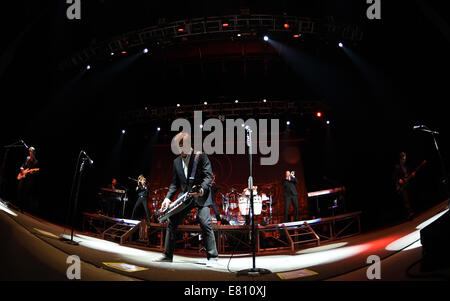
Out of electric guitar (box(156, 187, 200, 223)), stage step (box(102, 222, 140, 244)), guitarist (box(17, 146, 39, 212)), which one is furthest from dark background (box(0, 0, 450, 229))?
electric guitar (box(156, 187, 200, 223))

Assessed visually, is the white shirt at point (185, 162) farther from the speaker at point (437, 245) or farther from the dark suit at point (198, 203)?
the speaker at point (437, 245)

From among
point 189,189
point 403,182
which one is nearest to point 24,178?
point 189,189

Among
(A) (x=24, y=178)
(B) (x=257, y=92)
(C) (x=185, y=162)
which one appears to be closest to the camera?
(C) (x=185, y=162)

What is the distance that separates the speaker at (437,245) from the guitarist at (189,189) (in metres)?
2.80

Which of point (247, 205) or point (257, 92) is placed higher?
point (257, 92)

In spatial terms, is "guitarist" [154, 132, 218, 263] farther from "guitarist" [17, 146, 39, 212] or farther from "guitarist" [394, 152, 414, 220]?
"guitarist" [394, 152, 414, 220]

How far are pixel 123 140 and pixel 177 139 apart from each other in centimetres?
1070

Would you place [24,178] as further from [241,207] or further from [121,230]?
[241,207]

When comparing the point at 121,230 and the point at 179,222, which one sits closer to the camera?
the point at 179,222

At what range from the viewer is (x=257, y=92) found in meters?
11.3

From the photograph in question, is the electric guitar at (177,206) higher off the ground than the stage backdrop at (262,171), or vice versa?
the stage backdrop at (262,171)

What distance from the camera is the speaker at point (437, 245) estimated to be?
7.52ft

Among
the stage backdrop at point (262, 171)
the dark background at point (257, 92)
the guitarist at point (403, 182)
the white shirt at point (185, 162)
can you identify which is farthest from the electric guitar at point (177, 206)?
the stage backdrop at point (262, 171)

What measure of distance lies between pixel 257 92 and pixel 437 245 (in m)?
9.60
